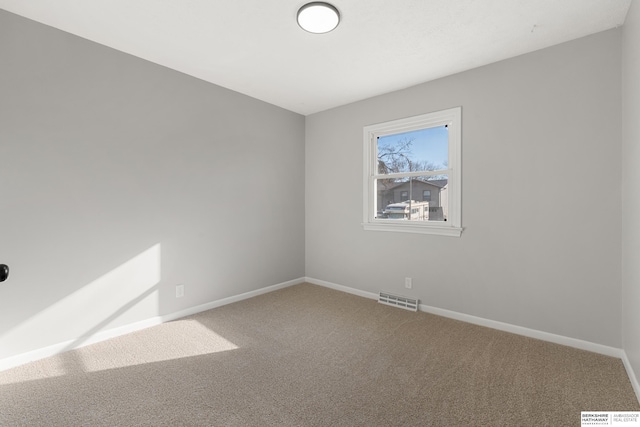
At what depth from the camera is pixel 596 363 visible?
2234 mm

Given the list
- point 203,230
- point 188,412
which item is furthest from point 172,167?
point 188,412

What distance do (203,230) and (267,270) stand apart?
1.11 metres

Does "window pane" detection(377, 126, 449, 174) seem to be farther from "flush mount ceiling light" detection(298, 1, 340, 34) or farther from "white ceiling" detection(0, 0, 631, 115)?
"flush mount ceiling light" detection(298, 1, 340, 34)

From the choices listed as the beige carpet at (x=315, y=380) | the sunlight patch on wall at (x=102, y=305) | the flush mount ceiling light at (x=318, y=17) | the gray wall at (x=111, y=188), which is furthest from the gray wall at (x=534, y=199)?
the sunlight patch on wall at (x=102, y=305)

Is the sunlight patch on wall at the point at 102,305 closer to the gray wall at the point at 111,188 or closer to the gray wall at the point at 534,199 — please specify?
the gray wall at the point at 111,188

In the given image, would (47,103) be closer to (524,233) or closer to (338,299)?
(338,299)

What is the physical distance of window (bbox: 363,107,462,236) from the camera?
10.5 feet

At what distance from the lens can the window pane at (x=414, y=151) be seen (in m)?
3.31

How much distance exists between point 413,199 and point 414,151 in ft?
1.88

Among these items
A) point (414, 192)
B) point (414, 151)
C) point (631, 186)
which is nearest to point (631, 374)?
point (631, 186)

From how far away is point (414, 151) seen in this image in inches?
139

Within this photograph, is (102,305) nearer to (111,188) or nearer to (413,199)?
(111,188)

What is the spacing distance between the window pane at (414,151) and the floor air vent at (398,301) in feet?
4.99

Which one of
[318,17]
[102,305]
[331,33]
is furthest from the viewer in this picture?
[102,305]
